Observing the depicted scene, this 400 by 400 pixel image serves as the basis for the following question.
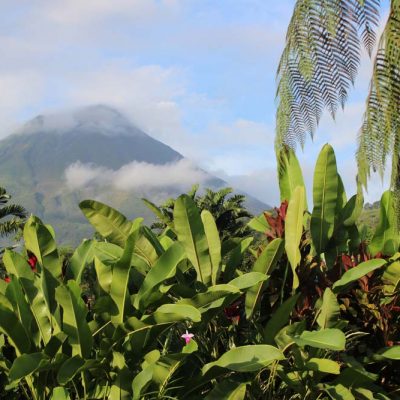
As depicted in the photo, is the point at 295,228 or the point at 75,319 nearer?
the point at 75,319

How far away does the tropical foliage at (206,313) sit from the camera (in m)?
2.23

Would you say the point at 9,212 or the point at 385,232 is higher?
the point at 385,232

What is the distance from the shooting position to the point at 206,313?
8.06 ft

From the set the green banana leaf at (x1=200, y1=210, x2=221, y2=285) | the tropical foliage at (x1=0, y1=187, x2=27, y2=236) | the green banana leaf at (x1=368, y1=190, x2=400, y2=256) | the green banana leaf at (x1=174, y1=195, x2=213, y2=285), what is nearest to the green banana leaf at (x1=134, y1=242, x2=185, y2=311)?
the green banana leaf at (x1=174, y1=195, x2=213, y2=285)

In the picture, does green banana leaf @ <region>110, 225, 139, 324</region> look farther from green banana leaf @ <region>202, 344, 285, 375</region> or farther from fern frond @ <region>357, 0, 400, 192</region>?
fern frond @ <region>357, 0, 400, 192</region>

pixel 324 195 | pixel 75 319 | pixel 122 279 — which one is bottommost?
pixel 75 319

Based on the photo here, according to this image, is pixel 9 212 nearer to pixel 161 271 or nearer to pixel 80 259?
pixel 80 259

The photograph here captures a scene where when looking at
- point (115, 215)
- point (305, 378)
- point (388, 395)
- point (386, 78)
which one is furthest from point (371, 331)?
point (386, 78)

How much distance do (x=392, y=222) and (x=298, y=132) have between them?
2.65m

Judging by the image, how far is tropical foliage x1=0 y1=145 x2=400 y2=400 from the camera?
2229 millimetres

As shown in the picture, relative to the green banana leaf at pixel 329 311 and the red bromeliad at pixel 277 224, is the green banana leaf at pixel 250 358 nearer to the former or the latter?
the green banana leaf at pixel 329 311

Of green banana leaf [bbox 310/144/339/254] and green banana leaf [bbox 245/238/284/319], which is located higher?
green banana leaf [bbox 310/144/339/254]

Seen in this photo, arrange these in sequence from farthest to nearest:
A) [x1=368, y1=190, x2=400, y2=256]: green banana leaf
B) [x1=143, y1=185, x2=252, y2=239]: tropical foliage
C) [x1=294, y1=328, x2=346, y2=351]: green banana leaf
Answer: [x1=143, y1=185, x2=252, y2=239]: tropical foliage < [x1=368, y1=190, x2=400, y2=256]: green banana leaf < [x1=294, y1=328, x2=346, y2=351]: green banana leaf

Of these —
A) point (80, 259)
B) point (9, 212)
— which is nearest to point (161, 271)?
point (80, 259)
